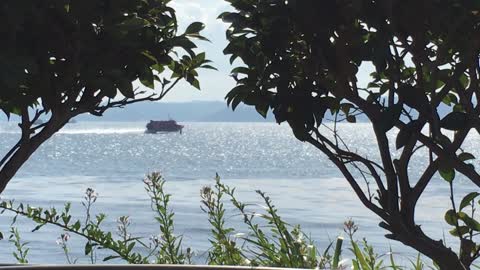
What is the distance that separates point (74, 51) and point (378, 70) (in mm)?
879

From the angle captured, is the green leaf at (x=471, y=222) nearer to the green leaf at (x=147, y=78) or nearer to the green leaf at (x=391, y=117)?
the green leaf at (x=391, y=117)

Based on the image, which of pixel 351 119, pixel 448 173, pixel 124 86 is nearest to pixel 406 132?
pixel 448 173

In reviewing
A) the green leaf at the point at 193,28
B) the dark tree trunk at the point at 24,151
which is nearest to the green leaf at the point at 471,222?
the green leaf at the point at 193,28

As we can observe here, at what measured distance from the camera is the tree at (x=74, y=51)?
92.5 inches

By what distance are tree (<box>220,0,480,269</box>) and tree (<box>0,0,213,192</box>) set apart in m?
0.27

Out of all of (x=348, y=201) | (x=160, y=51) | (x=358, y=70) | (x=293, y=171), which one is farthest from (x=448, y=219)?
(x=293, y=171)

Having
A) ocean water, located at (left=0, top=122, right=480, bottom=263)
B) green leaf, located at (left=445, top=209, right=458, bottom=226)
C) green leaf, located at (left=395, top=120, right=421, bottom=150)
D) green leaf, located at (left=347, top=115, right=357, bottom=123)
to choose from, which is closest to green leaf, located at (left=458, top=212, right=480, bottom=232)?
green leaf, located at (left=445, top=209, right=458, bottom=226)

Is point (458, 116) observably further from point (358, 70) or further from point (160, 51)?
point (160, 51)

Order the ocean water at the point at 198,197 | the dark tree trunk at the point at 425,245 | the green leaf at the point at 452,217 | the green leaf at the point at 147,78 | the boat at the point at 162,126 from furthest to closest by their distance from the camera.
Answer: the boat at the point at 162,126 → the ocean water at the point at 198,197 → the green leaf at the point at 452,217 → the green leaf at the point at 147,78 → the dark tree trunk at the point at 425,245

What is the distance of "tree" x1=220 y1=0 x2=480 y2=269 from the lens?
221 cm

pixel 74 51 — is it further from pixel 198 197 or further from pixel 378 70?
pixel 198 197

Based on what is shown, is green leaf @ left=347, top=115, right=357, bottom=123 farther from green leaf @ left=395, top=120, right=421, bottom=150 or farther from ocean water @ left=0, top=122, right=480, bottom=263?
ocean water @ left=0, top=122, right=480, bottom=263

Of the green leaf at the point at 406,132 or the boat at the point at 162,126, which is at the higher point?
the boat at the point at 162,126

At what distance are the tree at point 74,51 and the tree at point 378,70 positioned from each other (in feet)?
0.89
